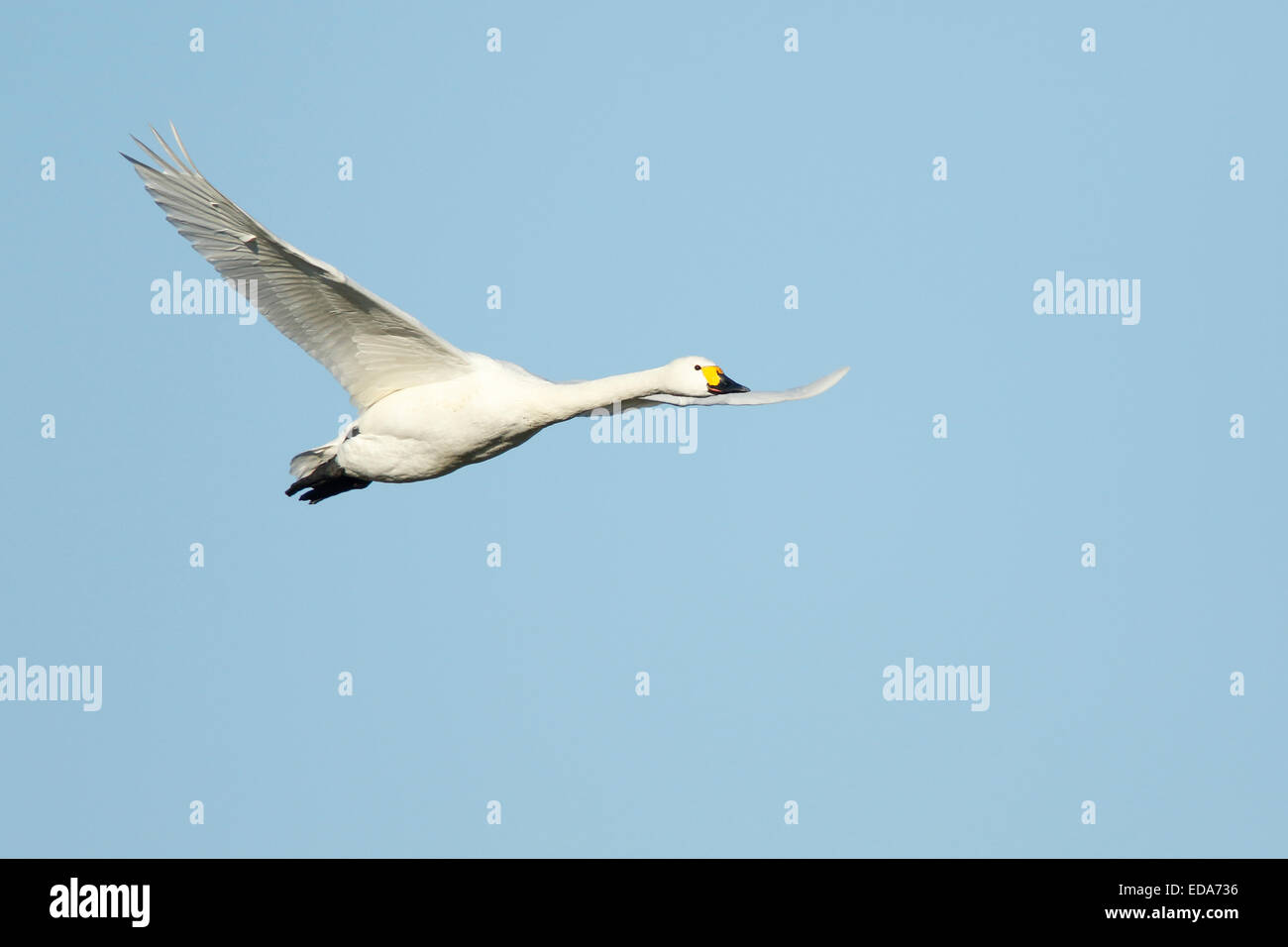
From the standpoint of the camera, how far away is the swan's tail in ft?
63.5

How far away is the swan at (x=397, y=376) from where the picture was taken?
17.1 meters

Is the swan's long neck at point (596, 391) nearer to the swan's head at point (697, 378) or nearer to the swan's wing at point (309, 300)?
the swan's head at point (697, 378)

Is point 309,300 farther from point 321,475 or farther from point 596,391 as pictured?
point 596,391

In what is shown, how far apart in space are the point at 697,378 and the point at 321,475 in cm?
437

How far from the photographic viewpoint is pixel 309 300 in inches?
697

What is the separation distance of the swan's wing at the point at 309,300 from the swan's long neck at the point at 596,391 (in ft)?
3.71

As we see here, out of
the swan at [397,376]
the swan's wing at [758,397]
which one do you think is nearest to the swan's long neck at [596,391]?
the swan at [397,376]

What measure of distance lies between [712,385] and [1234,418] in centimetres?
1223

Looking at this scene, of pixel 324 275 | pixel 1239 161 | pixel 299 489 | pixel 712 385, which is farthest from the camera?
pixel 1239 161

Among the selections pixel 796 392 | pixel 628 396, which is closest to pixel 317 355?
pixel 628 396

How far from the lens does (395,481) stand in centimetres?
1892

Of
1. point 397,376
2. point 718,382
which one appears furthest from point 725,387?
point 397,376

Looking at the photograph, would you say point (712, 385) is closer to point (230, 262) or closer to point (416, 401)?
point (416, 401)

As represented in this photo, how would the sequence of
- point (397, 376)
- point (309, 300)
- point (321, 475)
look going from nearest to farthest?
point (309, 300) → point (397, 376) → point (321, 475)
